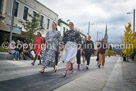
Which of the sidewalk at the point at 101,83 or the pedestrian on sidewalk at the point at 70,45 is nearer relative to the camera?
the sidewalk at the point at 101,83

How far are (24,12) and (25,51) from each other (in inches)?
435

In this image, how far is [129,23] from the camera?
20.4 m

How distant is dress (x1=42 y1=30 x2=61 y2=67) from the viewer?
519 centimetres

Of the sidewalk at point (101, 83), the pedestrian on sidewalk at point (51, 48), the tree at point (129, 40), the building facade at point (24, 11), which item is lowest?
the sidewalk at point (101, 83)

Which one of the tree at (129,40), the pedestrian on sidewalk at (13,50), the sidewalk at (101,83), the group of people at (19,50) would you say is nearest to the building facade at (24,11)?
the group of people at (19,50)

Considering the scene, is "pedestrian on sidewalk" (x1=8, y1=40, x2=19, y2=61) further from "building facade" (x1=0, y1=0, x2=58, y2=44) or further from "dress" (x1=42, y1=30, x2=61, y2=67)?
"building facade" (x1=0, y1=0, x2=58, y2=44)

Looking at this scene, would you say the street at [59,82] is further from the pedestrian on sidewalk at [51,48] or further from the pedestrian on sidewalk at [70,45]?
the pedestrian on sidewalk at [70,45]

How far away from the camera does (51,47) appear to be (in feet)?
17.4

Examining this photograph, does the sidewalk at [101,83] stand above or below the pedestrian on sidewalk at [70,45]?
below

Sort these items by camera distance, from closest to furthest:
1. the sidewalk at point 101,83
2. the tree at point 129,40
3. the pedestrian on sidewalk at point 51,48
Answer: the sidewalk at point 101,83
the pedestrian on sidewalk at point 51,48
the tree at point 129,40

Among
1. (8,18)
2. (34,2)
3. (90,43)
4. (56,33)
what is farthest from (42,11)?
(56,33)

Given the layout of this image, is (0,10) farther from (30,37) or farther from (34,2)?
(34,2)

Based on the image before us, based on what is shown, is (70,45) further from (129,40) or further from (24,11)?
(129,40)

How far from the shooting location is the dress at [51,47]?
5.19m
